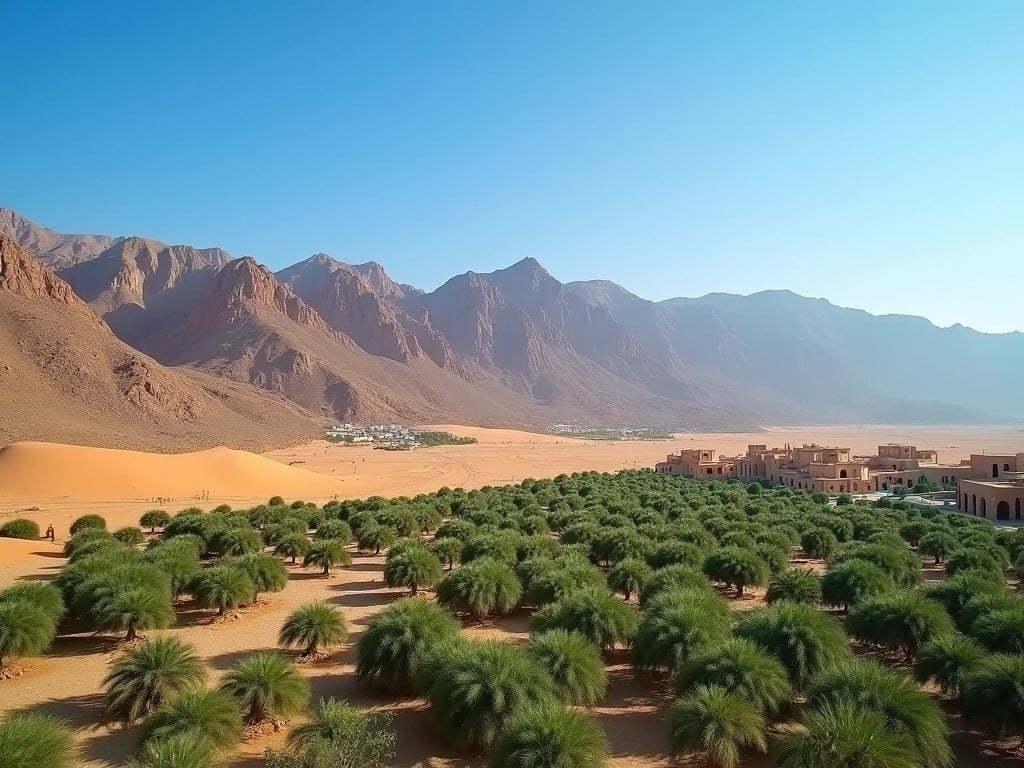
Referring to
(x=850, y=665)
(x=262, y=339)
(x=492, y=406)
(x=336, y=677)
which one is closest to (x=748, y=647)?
(x=850, y=665)

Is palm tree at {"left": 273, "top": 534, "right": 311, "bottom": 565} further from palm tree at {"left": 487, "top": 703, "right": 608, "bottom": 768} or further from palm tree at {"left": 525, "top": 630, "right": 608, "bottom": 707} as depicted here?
palm tree at {"left": 487, "top": 703, "right": 608, "bottom": 768}

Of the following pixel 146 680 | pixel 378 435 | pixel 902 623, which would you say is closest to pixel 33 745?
pixel 146 680

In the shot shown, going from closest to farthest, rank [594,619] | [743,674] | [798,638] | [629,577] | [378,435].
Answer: [743,674], [798,638], [594,619], [629,577], [378,435]

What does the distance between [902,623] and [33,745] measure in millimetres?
15155

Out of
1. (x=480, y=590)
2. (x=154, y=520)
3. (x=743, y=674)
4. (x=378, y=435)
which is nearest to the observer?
(x=743, y=674)

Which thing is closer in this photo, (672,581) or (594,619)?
(594,619)

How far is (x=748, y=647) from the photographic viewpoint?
11.3m

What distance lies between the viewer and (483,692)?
10227mm

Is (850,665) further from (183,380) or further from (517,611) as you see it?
(183,380)

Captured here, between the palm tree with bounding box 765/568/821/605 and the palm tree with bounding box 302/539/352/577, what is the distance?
15227 mm

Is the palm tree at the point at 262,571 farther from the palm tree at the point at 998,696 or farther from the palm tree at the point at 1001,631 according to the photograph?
the palm tree at the point at 1001,631

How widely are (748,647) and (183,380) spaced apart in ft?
333

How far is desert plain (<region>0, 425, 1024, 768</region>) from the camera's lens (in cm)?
1062

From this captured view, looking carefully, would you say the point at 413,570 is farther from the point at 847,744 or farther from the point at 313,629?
the point at 847,744
